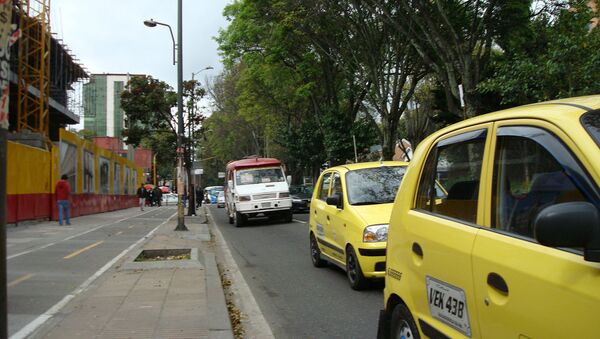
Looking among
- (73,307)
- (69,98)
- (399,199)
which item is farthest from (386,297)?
(69,98)

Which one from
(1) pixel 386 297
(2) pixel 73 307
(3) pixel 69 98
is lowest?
(2) pixel 73 307

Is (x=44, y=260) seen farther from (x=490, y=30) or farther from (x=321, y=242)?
(x=490, y=30)

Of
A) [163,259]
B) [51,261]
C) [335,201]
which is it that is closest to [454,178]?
[335,201]

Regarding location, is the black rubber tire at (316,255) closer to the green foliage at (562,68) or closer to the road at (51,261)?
the road at (51,261)

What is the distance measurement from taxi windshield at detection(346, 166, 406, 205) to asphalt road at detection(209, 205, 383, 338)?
4.14 ft

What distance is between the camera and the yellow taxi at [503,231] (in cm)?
220

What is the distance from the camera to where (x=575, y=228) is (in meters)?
2.09

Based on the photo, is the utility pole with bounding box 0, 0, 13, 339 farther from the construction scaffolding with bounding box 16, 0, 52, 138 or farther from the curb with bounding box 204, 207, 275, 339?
the construction scaffolding with bounding box 16, 0, 52, 138

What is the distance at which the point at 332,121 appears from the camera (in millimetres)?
30406

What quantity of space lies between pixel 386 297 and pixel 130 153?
2942 inches

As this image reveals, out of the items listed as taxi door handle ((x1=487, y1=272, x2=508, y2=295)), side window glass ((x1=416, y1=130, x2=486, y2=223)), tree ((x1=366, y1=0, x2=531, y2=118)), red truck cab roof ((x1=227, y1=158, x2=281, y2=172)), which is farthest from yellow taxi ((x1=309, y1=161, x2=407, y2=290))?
red truck cab roof ((x1=227, y1=158, x2=281, y2=172))

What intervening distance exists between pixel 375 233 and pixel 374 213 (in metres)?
0.41

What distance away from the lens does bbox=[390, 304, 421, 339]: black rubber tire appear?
11.9 ft

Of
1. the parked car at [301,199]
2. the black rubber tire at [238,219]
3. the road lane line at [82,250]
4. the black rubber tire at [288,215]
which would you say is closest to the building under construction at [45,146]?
the road lane line at [82,250]
